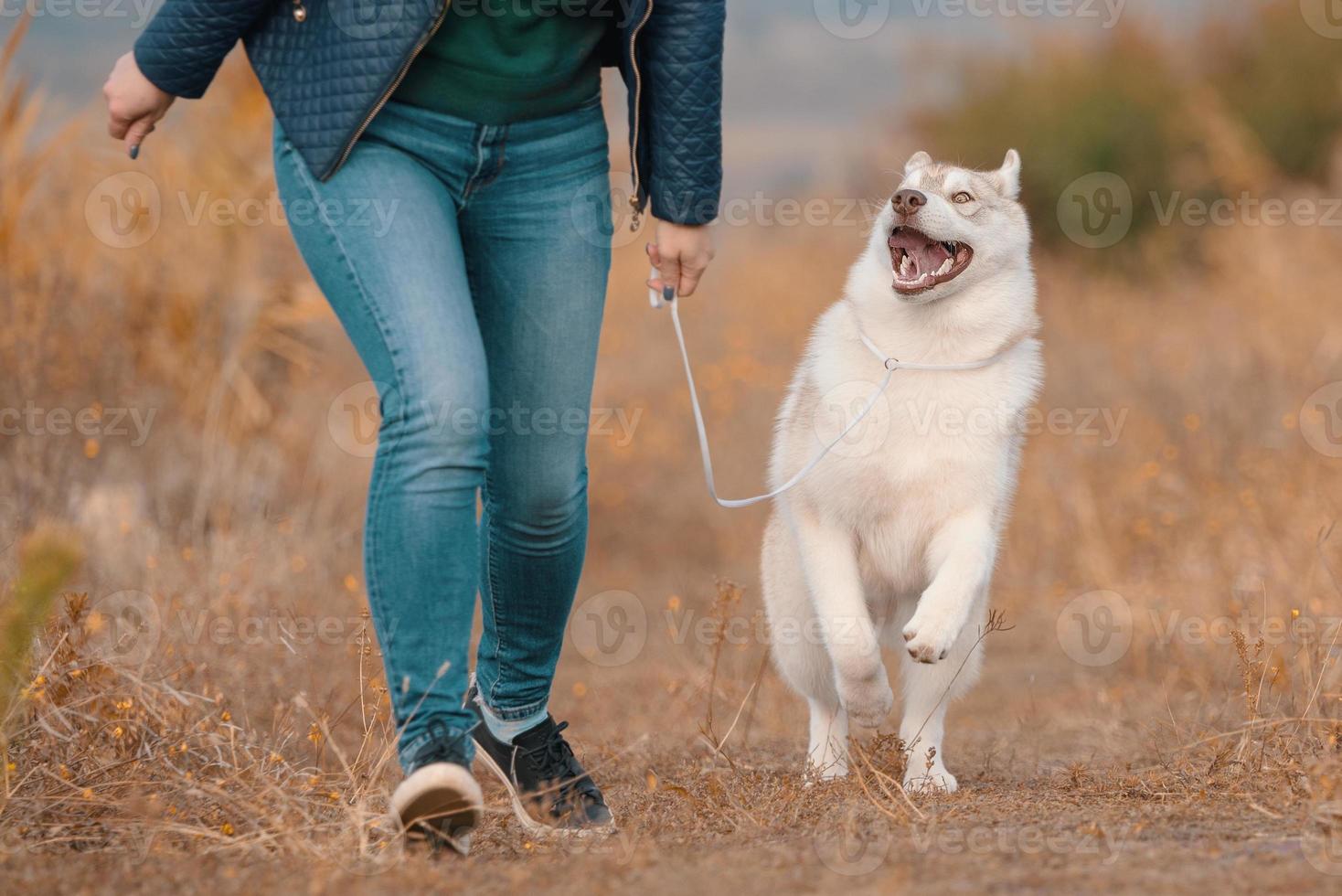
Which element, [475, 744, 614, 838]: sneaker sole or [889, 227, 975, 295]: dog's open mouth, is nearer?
[475, 744, 614, 838]: sneaker sole

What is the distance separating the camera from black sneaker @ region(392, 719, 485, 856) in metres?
2.46

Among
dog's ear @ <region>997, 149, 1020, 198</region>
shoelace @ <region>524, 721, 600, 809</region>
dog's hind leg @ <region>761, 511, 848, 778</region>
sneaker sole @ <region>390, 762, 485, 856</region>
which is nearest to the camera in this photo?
sneaker sole @ <region>390, 762, 485, 856</region>

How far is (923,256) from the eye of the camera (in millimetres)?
3605

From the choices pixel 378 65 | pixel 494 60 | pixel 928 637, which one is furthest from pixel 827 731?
pixel 378 65

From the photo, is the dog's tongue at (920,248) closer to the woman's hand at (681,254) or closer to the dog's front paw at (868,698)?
the woman's hand at (681,254)

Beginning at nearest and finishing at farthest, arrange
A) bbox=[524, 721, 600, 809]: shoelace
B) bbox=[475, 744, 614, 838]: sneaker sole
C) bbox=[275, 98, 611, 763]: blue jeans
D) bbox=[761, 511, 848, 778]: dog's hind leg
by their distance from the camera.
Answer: bbox=[275, 98, 611, 763]: blue jeans
bbox=[475, 744, 614, 838]: sneaker sole
bbox=[524, 721, 600, 809]: shoelace
bbox=[761, 511, 848, 778]: dog's hind leg

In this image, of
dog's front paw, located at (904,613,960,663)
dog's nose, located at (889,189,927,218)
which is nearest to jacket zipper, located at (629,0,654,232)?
dog's nose, located at (889,189,927,218)

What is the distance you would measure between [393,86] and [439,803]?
4.31ft

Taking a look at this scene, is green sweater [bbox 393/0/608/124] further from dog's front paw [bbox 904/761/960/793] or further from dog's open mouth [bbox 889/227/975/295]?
dog's front paw [bbox 904/761/960/793]

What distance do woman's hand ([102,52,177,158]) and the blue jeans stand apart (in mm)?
331

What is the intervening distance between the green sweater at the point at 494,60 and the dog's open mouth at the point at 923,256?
1.10 m

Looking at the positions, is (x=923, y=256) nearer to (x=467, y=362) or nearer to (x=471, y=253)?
(x=471, y=253)

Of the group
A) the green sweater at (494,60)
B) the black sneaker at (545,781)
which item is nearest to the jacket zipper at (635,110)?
the green sweater at (494,60)

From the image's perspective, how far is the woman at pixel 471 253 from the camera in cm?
258
